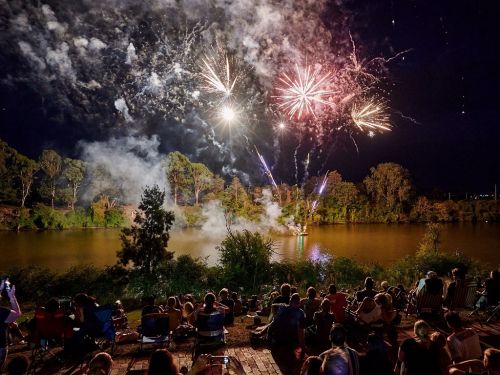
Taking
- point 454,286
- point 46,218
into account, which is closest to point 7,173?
point 46,218

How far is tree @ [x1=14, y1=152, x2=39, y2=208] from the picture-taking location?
146ft

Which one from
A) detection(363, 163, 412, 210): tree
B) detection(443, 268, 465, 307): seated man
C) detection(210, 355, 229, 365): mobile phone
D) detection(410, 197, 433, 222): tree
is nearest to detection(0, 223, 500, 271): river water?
detection(443, 268, 465, 307): seated man

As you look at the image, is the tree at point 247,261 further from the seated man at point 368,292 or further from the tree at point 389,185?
the tree at point 389,185

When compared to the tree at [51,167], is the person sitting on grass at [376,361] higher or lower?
lower

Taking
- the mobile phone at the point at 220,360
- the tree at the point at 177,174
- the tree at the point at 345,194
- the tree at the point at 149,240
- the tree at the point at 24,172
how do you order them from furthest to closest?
1. the tree at the point at 345,194
2. the tree at the point at 177,174
3. the tree at the point at 24,172
4. the tree at the point at 149,240
5. the mobile phone at the point at 220,360

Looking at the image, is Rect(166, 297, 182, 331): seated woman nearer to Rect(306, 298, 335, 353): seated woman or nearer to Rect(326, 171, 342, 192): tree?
Rect(306, 298, 335, 353): seated woman

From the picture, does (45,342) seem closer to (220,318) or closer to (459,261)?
(220,318)

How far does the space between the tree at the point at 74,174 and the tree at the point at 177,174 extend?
34.1ft

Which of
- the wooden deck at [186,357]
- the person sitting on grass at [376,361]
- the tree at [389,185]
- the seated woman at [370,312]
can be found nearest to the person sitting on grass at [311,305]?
the seated woman at [370,312]

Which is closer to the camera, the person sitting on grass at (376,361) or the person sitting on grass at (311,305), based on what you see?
the person sitting on grass at (376,361)

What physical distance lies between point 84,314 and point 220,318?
2019 millimetres

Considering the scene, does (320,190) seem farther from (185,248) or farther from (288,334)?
(288,334)

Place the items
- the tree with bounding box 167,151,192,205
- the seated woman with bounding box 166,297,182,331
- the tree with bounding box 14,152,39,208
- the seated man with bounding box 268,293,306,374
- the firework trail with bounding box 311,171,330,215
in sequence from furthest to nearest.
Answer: the firework trail with bounding box 311,171,330,215, the tree with bounding box 167,151,192,205, the tree with bounding box 14,152,39,208, the seated woman with bounding box 166,297,182,331, the seated man with bounding box 268,293,306,374

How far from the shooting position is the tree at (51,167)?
153ft
